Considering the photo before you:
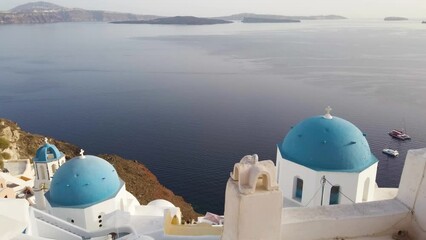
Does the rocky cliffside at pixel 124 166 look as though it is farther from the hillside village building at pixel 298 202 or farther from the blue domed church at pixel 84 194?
the hillside village building at pixel 298 202

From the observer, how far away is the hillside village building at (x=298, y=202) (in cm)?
649

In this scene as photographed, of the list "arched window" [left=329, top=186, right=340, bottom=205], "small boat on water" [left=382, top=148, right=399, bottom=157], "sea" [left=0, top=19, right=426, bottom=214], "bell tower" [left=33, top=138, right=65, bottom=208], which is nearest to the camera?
"arched window" [left=329, top=186, right=340, bottom=205]

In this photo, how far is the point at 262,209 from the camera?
570cm

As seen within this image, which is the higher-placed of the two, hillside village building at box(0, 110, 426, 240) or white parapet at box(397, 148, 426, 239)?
white parapet at box(397, 148, 426, 239)

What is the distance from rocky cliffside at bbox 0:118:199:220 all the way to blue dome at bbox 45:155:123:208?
12.2 meters

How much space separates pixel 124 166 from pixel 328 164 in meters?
29.5

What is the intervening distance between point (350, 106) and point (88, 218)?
46.2 meters

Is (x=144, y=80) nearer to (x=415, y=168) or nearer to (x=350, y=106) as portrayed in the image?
(x=350, y=106)

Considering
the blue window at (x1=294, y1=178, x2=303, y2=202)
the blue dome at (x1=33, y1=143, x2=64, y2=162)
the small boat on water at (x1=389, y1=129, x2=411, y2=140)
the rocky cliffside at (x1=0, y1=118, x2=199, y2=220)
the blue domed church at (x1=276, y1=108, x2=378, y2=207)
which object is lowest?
the rocky cliffside at (x1=0, y1=118, x2=199, y2=220)

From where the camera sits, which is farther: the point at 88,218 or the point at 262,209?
the point at 88,218

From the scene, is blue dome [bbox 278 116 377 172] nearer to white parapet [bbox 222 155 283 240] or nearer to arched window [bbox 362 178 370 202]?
arched window [bbox 362 178 370 202]

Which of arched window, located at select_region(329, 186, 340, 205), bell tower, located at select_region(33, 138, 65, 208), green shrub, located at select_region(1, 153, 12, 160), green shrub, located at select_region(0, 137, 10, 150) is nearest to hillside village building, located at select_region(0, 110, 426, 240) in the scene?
arched window, located at select_region(329, 186, 340, 205)

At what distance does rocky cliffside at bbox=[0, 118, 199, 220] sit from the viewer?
115ft

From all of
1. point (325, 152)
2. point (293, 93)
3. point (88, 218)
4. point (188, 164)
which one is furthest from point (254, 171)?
point (293, 93)
